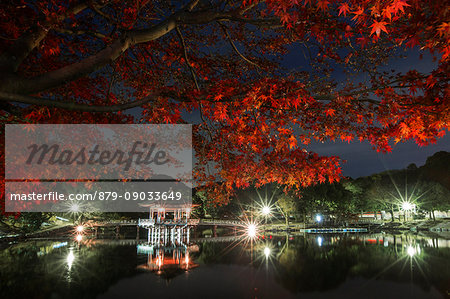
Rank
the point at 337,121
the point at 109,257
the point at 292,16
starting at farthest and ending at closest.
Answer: the point at 109,257, the point at 337,121, the point at 292,16

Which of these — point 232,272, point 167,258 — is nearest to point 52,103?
point 232,272

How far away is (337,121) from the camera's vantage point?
643 centimetres

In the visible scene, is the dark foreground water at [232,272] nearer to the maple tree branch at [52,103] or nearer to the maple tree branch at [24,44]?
the maple tree branch at [52,103]

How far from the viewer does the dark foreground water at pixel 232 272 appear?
56.0 ft

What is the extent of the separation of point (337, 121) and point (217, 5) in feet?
11.8

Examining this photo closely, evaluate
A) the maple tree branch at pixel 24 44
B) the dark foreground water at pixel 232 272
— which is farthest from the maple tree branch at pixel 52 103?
the dark foreground water at pixel 232 272

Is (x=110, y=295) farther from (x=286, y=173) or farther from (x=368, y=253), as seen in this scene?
(x=368, y=253)

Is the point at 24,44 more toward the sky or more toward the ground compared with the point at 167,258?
more toward the sky

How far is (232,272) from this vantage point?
21891 mm

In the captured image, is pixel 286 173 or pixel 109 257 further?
pixel 109 257

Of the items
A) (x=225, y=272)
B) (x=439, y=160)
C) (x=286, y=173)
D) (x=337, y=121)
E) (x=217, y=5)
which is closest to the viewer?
(x=217, y=5)

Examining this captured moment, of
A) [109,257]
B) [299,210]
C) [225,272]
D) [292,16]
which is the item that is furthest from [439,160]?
[292,16]

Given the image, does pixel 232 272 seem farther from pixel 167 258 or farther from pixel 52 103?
pixel 52 103

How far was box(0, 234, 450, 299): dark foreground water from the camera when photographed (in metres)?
17.1
